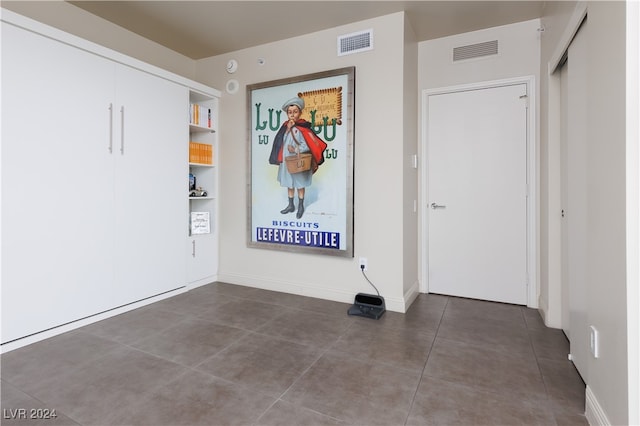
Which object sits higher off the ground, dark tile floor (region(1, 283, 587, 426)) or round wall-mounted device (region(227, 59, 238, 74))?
round wall-mounted device (region(227, 59, 238, 74))

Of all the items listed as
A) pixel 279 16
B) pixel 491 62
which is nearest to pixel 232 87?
pixel 279 16

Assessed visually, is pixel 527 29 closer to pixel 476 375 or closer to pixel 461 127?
pixel 461 127

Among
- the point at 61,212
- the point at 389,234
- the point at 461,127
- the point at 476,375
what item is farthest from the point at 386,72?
the point at 61,212

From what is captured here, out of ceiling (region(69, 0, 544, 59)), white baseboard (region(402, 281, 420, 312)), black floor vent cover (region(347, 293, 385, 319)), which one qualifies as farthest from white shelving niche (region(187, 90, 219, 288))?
white baseboard (region(402, 281, 420, 312))

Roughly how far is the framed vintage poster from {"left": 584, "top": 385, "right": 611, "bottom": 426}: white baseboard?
1.97m

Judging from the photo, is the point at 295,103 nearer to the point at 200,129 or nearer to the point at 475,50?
the point at 200,129

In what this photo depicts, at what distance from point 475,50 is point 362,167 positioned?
65.6 inches

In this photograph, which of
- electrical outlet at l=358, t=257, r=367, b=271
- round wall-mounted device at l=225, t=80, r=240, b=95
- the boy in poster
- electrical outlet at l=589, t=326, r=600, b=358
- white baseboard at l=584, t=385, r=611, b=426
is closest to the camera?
white baseboard at l=584, t=385, r=611, b=426

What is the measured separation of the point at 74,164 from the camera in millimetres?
2520

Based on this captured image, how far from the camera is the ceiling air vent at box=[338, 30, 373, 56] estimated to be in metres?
3.06

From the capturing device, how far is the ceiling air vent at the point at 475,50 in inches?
126

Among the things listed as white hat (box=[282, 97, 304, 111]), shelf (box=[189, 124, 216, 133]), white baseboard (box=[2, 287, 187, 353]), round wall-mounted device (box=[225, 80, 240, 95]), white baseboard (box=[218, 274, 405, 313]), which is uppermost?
round wall-mounted device (box=[225, 80, 240, 95])

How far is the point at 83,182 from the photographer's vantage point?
258cm

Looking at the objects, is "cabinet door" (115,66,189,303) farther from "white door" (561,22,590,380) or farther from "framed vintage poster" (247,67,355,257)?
"white door" (561,22,590,380)
